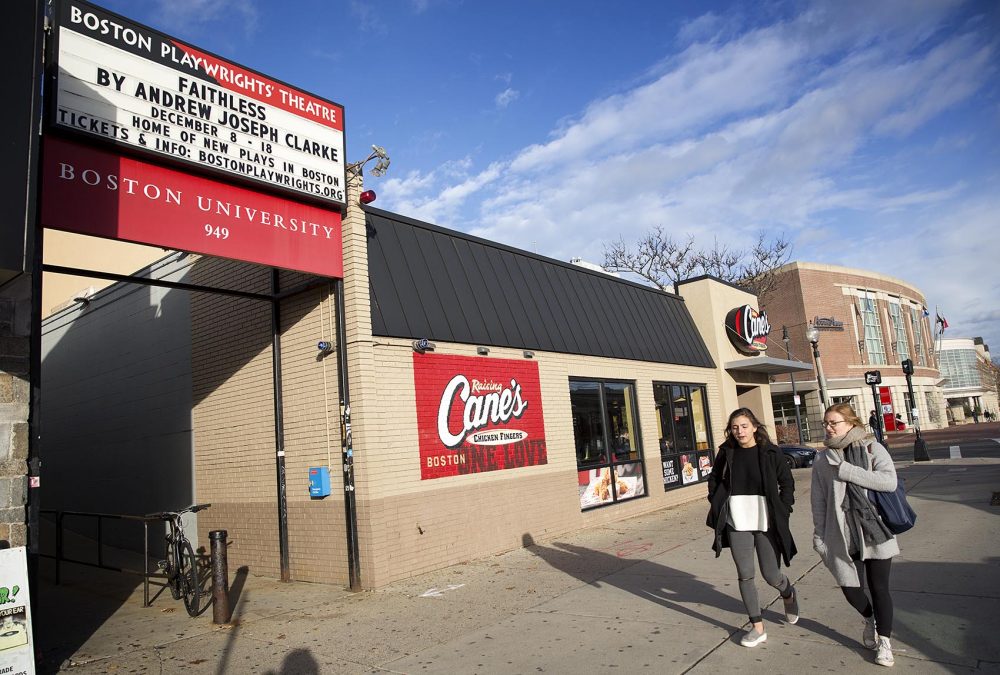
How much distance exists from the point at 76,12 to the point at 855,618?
9.30 meters

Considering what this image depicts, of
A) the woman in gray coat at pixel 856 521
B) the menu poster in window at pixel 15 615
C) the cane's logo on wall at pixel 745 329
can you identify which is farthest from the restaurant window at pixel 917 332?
the menu poster in window at pixel 15 615

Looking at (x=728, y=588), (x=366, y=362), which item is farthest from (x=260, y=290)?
(x=728, y=588)

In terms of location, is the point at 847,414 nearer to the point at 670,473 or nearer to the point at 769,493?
the point at 769,493

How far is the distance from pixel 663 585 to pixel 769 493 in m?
2.60

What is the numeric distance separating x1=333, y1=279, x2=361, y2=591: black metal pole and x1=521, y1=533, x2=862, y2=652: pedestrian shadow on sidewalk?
2.66 metres

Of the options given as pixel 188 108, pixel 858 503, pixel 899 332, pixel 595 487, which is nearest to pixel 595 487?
pixel 595 487

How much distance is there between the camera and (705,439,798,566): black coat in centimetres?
538

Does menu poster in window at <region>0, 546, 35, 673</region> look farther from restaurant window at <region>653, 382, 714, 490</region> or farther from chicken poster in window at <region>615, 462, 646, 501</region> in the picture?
restaurant window at <region>653, 382, 714, 490</region>

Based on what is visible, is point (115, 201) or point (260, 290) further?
point (260, 290)

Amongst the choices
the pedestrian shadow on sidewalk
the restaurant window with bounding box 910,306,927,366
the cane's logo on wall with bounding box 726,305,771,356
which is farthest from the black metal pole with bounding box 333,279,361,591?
the restaurant window with bounding box 910,306,927,366

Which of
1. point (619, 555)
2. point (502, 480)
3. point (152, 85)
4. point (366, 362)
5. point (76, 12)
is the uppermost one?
point (76, 12)

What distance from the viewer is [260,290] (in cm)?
1049

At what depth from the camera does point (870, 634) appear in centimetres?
493

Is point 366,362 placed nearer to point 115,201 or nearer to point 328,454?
point 328,454
